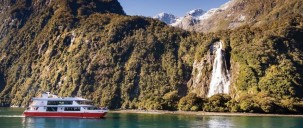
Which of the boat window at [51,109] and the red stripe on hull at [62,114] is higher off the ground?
the boat window at [51,109]

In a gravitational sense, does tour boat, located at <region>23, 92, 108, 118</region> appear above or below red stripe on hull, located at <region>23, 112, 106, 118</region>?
above

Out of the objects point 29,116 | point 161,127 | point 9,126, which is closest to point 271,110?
point 161,127

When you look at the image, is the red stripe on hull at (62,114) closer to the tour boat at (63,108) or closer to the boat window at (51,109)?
the tour boat at (63,108)

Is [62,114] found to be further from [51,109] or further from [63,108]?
[51,109]

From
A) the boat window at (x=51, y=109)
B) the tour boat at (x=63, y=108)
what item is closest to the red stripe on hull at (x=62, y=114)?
the tour boat at (x=63, y=108)

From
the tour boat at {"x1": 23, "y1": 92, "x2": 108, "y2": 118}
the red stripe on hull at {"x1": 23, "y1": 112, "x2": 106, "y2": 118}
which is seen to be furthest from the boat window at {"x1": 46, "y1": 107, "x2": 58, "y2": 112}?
the red stripe on hull at {"x1": 23, "y1": 112, "x2": 106, "y2": 118}

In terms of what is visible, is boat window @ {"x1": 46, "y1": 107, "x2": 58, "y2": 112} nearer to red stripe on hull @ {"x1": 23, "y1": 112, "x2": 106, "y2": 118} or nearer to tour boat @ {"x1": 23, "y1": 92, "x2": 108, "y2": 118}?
tour boat @ {"x1": 23, "y1": 92, "x2": 108, "y2": 118}

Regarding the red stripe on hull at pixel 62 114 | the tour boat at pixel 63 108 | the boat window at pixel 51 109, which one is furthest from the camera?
the boat window at pixel 51 109

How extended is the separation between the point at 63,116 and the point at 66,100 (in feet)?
20.4

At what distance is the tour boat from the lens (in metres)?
168

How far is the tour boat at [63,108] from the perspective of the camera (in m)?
168

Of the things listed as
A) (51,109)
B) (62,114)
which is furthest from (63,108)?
(51,109)

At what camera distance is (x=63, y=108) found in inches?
6801

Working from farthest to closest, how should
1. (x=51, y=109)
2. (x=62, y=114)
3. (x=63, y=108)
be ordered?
1. (x=51, y=109)
2. (x=63, y=108)
3. (x=62, y=114)
